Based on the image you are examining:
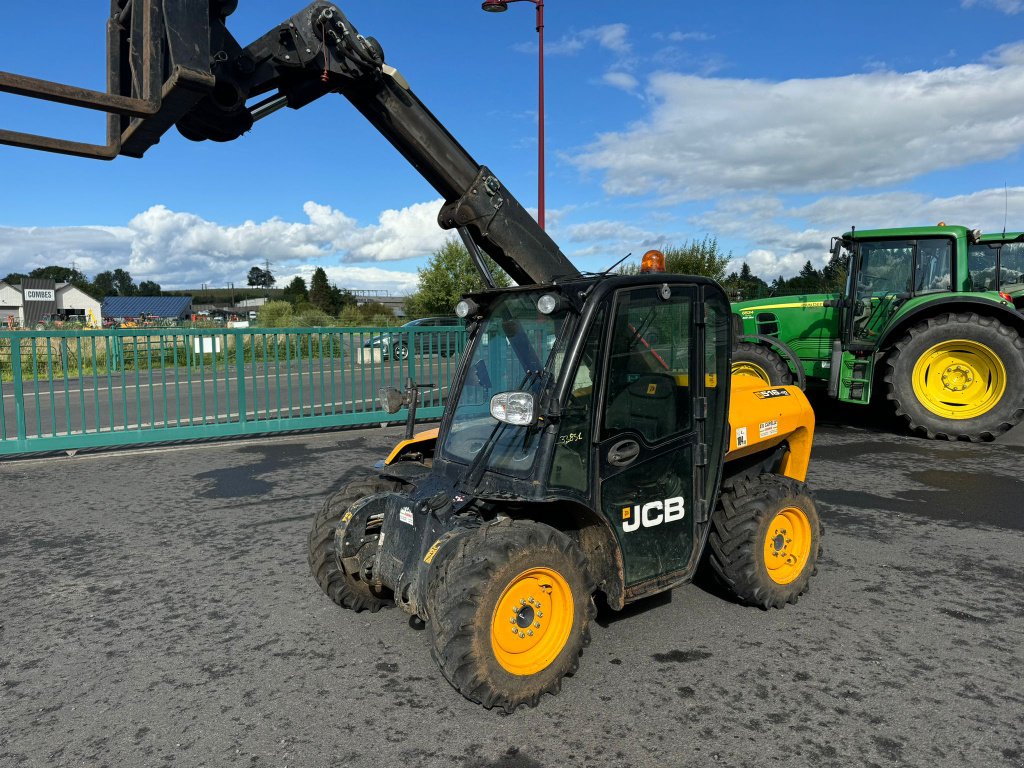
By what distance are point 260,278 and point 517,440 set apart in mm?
133067

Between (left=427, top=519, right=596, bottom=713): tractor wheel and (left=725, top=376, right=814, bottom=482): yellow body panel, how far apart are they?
1439 millimetres

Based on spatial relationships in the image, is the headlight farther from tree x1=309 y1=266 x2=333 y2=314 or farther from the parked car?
tree x1=309 y1=266 x2=333 y2=314

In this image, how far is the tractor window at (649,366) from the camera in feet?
11.4

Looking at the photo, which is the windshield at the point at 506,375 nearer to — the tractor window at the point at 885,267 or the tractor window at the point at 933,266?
the tractor window at the point at 885,267

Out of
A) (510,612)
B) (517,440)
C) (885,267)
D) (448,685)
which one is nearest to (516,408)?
(517,440)

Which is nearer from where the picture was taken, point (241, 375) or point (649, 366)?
point (649, 366)

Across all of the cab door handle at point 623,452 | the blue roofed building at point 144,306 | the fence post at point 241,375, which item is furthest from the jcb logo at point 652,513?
the blue roofed building at point 144,306

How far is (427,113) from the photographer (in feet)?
14.8

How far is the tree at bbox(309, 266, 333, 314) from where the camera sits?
7031 cm

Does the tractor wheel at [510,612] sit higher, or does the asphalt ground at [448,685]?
the tractor wheel at [510,612]

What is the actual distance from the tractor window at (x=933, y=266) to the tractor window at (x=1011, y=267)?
3.87 ft

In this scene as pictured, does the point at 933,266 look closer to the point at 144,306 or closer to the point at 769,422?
the point at 769,422

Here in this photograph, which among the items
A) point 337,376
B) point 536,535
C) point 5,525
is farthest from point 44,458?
point 536,535

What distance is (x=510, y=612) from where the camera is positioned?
121 inches
